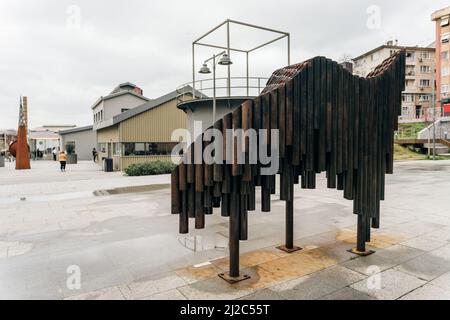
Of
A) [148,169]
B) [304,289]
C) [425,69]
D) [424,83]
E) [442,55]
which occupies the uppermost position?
[425,69]

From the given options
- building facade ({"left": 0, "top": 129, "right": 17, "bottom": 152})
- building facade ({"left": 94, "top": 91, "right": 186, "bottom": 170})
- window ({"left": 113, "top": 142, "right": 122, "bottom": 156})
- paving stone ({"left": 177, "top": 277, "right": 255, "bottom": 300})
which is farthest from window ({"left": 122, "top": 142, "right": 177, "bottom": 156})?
building facade ({"left": 0, "top": 129, "right": 17, "bottom": 152})

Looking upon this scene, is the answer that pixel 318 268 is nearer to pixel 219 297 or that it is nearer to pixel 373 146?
pixel 219 297

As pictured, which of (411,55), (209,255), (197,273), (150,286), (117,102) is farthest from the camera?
(411,55)

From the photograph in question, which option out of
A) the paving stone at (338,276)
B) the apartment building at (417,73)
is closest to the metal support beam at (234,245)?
the paving stone at (338,276)

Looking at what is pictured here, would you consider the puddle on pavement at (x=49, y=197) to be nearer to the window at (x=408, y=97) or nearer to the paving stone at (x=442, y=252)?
the paving stone at (x=442, y=252)

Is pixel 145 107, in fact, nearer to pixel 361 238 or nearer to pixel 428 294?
pixel 361 238

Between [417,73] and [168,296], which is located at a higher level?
[417,73]

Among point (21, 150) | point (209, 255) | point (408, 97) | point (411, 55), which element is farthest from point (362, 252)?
point (411, 55)

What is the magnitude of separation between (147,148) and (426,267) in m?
23.1

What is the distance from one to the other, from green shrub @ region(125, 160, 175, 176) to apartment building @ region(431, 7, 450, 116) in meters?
47.6

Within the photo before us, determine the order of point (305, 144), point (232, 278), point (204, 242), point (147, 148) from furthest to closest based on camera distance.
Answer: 1. point (147, 148)
2. point (204, 242)
3. point (305, 144)
4. point (232, 278)

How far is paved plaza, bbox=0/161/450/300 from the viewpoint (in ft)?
15.3

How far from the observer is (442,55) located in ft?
166

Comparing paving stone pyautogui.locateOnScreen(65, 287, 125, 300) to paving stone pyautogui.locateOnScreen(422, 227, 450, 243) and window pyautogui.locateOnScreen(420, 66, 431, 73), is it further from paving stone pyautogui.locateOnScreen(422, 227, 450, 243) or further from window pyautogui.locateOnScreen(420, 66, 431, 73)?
window pyautogui.locateOnScreen(420, 66, 431, 73)
